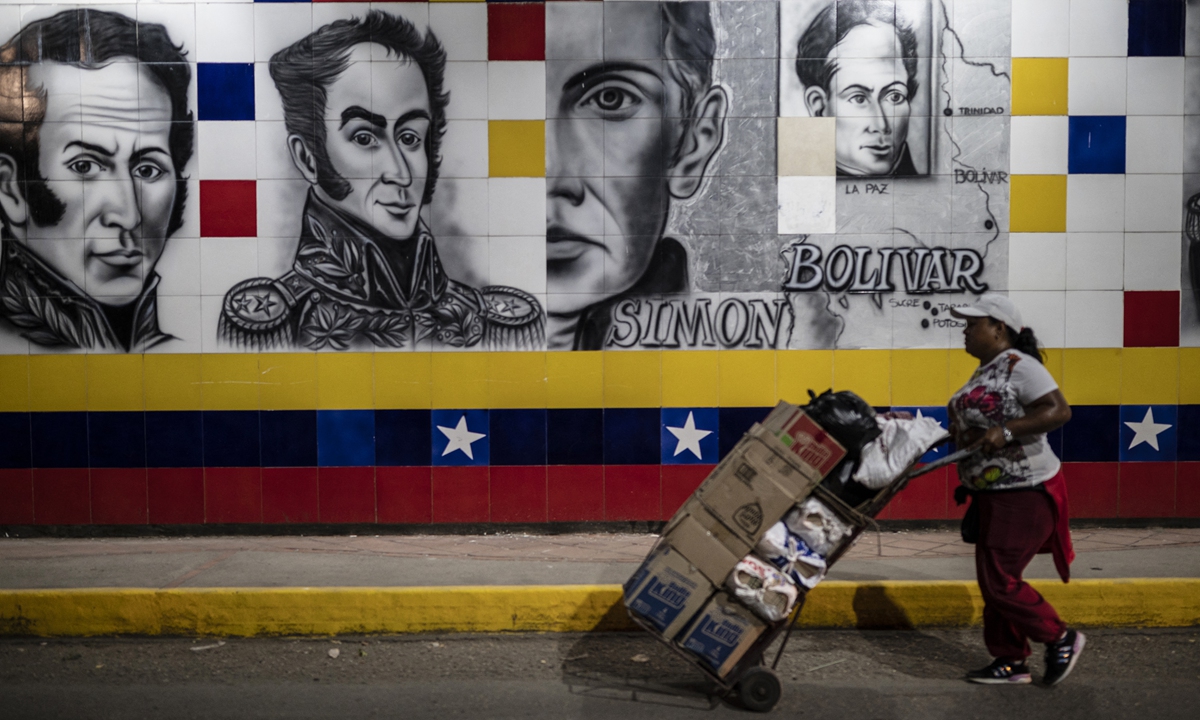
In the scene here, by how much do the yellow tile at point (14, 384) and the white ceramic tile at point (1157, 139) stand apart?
8764mm

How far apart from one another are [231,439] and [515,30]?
3.86 m

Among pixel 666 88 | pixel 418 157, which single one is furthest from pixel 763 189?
pixel 418 157

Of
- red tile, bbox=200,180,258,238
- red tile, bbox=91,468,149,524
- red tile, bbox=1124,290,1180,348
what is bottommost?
red tile, bbox=91,468,149,524

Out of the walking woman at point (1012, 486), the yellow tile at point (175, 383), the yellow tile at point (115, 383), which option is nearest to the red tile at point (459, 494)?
the yellow tile at point (175, 383)

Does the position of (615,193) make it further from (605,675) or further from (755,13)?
(605,675)

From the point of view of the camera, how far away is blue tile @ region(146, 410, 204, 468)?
23.7ft

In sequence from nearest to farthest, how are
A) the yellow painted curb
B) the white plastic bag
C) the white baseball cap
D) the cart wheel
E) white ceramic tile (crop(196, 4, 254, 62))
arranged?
1. the white plastic bag
2. the cart wheel
3. the white baseball cap
4. the yellow painted curb
5. white ceramic tile (crop(196, 4, 254, 62))

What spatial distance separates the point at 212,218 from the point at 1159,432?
7.59 m

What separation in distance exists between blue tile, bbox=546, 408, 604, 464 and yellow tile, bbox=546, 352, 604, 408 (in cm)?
7

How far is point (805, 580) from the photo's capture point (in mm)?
3920

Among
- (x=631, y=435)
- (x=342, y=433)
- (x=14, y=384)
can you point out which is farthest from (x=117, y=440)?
(x=631, y=435)

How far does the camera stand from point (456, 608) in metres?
5.25

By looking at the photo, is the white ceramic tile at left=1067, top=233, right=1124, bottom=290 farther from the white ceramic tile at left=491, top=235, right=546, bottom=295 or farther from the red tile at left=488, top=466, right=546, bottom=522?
the red tile at left=488, top=466, right=546, bottom=522

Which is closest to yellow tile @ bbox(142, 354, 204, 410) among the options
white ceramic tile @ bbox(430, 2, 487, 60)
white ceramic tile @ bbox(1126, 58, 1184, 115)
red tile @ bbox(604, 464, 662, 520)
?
white ceramic tile @ bbox(430, 2, 487, 60)
